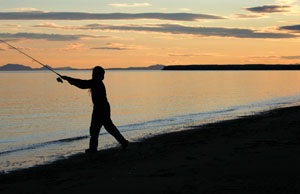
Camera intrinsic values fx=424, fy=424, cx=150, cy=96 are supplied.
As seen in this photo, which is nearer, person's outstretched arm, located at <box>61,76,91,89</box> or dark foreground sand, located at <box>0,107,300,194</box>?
dark foreground sand, located at <box>0,107,300,194</box>

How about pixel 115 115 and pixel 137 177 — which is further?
pixel 115 115

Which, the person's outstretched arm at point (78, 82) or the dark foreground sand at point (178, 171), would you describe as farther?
the person's outstretched arm at point (78, 82)

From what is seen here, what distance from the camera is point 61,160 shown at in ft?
36.6

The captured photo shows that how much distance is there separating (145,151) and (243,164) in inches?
134

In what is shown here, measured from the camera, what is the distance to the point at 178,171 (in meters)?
8.37

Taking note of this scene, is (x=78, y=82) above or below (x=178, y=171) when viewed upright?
above

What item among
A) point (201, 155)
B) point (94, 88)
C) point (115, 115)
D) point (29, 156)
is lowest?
point (115, 115)

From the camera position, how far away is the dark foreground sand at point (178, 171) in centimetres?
709

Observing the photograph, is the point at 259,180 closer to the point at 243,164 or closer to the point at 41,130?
the point at 243,164

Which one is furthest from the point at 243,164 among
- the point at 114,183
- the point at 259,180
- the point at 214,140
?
the point at 214,140

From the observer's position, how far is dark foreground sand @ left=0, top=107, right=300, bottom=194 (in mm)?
7094

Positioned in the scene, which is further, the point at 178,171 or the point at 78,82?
the point at 78,82

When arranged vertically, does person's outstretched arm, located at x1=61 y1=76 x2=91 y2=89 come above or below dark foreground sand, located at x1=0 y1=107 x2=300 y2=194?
above

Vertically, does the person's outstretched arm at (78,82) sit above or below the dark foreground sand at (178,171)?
above
